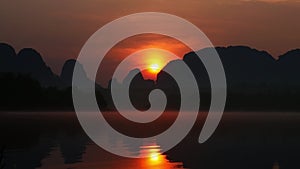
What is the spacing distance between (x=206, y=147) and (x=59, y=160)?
96.9 ft

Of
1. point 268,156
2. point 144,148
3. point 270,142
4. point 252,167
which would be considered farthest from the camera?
point 270,142

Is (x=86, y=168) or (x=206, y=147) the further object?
(x=206, y=147)

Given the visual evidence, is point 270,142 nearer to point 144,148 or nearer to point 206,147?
point 206,147

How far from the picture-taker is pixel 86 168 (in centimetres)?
5491

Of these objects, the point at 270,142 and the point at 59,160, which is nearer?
the point at 59,160

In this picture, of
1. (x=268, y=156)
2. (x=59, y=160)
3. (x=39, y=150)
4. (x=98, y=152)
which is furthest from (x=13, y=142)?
(x=268, y=156)

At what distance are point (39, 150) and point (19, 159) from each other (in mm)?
11099

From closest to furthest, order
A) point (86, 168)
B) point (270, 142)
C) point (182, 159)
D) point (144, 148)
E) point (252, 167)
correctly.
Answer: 1. point (86, 168)
2. point (252, 167)
3. point (182, 159)
4. point (144, 148)
5. point (270, 142)

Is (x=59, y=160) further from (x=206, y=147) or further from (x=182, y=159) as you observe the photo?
(x=206, y=147)

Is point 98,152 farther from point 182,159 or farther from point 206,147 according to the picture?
point 206,147

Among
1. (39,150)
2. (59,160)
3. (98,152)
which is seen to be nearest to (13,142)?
(39,150)

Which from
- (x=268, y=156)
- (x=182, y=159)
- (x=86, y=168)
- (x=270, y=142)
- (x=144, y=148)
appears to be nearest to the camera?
(x=86, y=168)

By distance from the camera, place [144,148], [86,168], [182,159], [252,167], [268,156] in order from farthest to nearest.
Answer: [144,148], [268,156], [182,159], [252,167], [86,168]

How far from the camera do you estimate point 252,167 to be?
58844 mm
